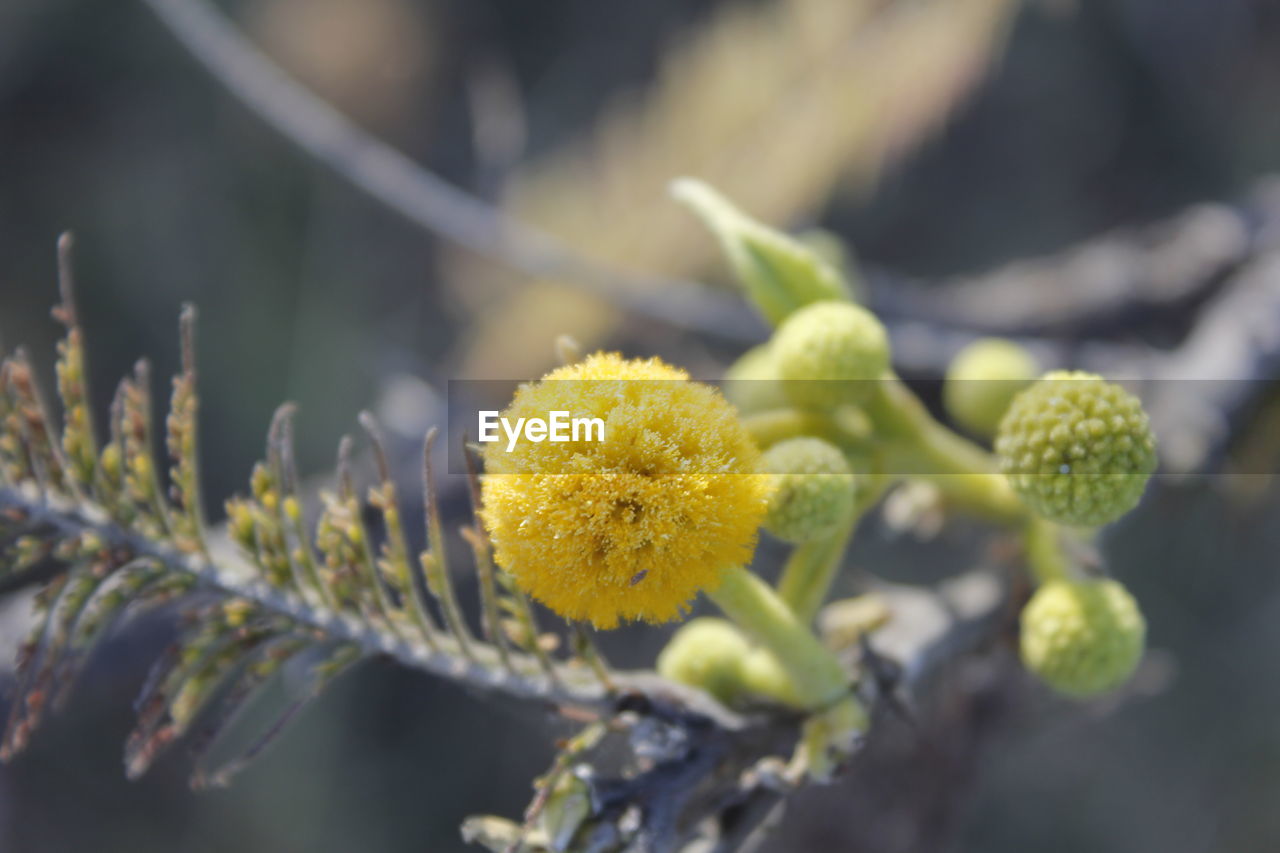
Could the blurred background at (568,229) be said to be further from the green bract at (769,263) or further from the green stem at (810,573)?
the green bract at (769,263)

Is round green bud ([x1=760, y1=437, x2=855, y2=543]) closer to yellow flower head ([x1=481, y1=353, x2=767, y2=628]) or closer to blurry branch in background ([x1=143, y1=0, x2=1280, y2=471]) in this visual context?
yellow flower head ([x1=481, y1=353, x2=767, y2=628])

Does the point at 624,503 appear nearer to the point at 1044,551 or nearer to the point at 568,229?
the point at 1044,551

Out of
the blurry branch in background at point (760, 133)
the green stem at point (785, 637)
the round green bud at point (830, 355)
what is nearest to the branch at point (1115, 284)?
the blurry branch in background at point (760, 133)

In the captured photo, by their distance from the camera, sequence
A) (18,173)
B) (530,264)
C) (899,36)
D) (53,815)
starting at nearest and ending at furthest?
(899,36), (530,264), (53,815), (18,173)

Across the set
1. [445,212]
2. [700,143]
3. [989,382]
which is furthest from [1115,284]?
[445,212]

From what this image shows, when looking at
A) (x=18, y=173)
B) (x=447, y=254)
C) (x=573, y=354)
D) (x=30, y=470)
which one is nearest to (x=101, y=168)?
(x=18, y=173)

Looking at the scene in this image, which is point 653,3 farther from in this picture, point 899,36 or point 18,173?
point 18,173
